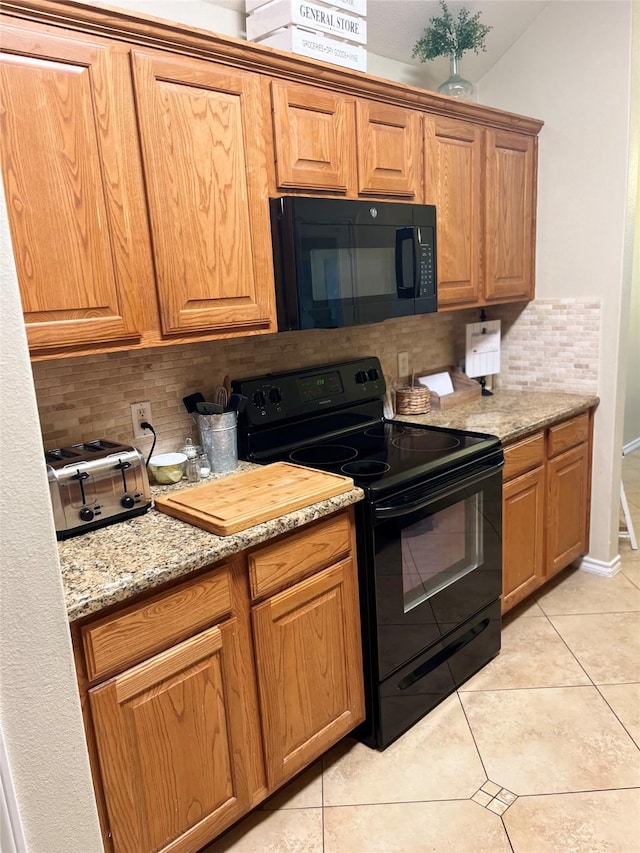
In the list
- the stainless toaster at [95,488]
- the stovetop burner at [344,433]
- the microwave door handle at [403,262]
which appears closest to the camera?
the stainless toaster at [95,488]

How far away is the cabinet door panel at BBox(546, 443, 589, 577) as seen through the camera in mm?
2768

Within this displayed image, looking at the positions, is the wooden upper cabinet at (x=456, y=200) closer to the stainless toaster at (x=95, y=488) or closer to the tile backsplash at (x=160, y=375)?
the tile backsplash at (x=160, y=375)

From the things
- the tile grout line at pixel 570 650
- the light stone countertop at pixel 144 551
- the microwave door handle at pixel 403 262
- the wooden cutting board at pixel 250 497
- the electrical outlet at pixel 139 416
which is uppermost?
the microwave door handle at pixel 403 262

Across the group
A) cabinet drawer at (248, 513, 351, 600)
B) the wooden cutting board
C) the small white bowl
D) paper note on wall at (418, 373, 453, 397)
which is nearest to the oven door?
cabinet drawer at (248, 513, 351, 600)

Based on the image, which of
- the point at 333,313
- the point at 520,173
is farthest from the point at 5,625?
the point at 520,173

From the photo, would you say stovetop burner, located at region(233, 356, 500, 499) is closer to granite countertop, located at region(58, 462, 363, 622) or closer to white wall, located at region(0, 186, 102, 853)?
granite countertop, located at region(58, 462, 363, 622)

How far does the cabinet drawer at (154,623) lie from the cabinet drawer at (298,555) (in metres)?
0.10

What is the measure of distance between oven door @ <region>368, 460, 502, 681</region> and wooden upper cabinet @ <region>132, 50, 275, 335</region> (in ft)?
2.52

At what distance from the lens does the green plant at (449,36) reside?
8.32 ft

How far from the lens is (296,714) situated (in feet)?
5.78

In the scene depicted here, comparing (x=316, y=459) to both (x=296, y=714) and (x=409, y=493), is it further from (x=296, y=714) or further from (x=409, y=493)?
(x=296, y=714)

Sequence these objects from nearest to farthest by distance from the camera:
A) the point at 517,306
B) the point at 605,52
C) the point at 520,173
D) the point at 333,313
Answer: the point at 333,313, the point at 605,52, the point at 520,173, the point at 517,306

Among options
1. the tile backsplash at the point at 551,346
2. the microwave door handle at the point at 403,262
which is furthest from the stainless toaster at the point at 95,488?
the tile backsplash at the point at 551,346

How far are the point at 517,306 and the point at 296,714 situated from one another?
225cm
